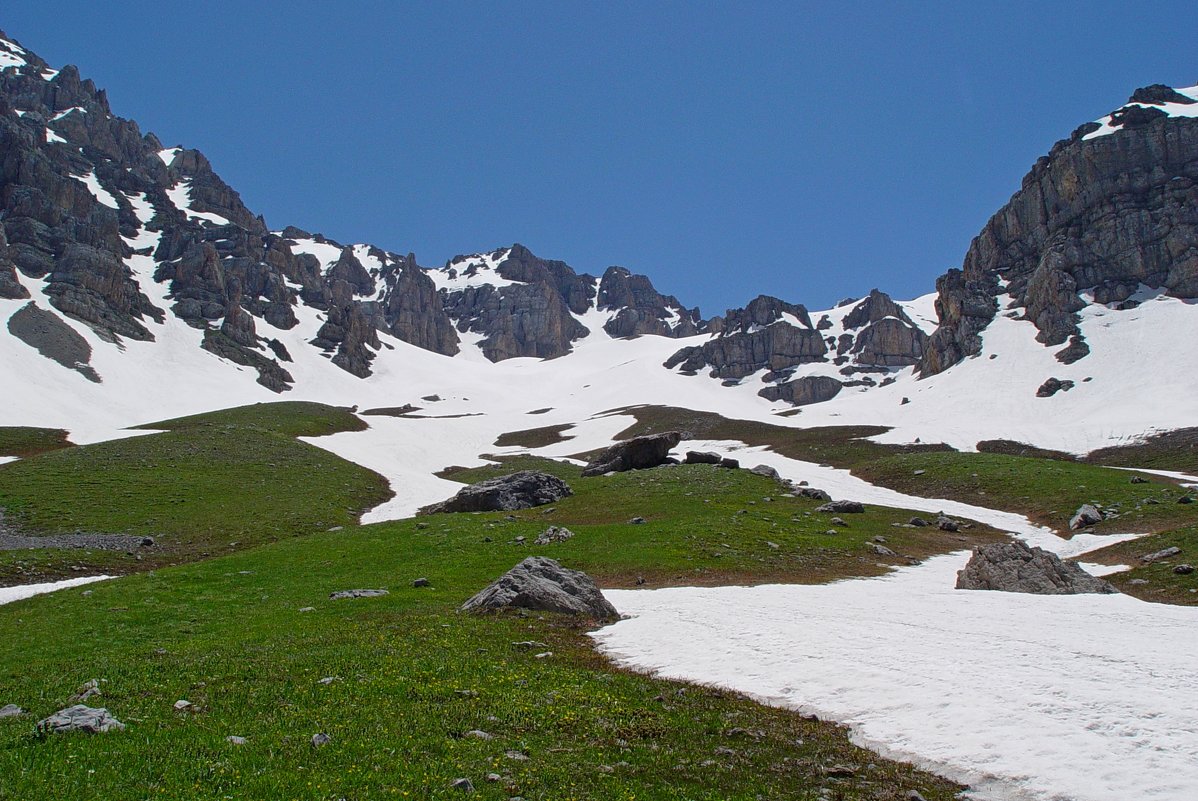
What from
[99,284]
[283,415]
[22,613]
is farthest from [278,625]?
[99,284]

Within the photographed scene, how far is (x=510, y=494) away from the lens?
5497cm

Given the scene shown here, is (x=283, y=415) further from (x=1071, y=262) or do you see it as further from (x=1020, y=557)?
(x=1071, y=262)

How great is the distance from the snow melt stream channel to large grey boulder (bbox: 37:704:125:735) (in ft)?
35.9

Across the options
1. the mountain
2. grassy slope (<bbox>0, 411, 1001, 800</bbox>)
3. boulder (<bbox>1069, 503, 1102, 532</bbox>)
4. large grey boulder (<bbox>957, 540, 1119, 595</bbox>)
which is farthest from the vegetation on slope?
the mountain

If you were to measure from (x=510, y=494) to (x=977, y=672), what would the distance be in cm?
4423

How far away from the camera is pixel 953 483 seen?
65.6 m

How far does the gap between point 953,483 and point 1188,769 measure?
6340 centimetres

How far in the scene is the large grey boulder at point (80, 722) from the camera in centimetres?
984

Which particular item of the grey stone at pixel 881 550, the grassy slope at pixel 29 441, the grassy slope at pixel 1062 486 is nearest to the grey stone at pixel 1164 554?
the grassy slope at pixel 1062 486

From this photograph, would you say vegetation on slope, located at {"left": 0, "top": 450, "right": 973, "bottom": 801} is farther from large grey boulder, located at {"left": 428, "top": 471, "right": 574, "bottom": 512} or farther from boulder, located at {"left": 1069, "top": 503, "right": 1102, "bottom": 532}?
boulder, located at {"left": 1069, "top": 503, "right": 1102, "bottom": 532}

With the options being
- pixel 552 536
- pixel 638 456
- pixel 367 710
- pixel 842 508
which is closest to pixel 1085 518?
pixel 842 508

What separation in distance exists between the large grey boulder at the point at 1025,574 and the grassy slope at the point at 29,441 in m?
87.7

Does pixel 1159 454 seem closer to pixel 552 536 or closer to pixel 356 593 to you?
pixel 552 536

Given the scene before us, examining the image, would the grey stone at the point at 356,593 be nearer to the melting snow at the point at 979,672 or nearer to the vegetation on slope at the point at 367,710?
the vegetation on slope at the point at 367,710
